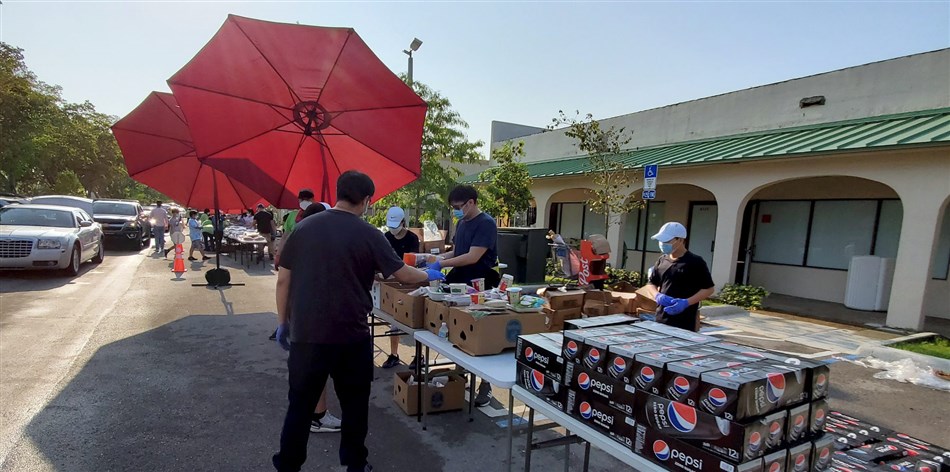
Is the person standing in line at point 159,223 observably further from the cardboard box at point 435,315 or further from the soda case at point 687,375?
the soda case at point 687,375

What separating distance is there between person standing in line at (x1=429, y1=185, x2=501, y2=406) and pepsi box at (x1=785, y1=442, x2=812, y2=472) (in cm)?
304

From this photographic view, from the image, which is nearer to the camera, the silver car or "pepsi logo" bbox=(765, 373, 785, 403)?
"pepsi logo" bbox=(765, 373, 785, 403)

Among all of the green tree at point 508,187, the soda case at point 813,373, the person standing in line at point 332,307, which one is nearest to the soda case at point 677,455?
the soda case at point 813,373

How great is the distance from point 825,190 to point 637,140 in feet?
18.6

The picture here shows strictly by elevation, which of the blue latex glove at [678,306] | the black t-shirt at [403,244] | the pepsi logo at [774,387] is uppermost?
the black t-shirt at [403,244]

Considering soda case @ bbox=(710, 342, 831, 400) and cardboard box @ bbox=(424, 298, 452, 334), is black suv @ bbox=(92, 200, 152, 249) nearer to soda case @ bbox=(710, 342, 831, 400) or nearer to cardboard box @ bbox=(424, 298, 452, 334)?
cardboard box @ bbox=(424, 298, 452, 334)

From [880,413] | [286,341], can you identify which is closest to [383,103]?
[286,341]

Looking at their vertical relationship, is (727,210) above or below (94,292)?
above

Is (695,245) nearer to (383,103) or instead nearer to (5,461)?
(383,103)

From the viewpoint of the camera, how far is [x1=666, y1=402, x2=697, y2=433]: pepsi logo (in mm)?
1720

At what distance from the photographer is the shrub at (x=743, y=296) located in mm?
9898

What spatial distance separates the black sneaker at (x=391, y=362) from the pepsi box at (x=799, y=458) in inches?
177

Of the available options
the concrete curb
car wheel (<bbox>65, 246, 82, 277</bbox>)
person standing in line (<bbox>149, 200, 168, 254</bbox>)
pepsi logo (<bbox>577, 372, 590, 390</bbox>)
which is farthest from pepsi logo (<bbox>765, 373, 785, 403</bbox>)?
person standing in line (<bbox>149, 200, 168, 254</bbox>)

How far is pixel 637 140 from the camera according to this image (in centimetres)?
1502
